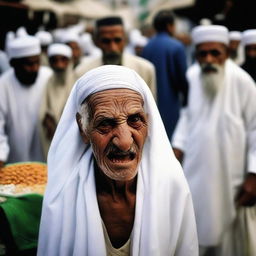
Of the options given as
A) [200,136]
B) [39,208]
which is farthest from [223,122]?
[39,208]

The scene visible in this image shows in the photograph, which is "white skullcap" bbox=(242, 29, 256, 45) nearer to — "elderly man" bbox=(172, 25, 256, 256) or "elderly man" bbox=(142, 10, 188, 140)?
"elderly man" bbox=(142, 10, 188, 140)

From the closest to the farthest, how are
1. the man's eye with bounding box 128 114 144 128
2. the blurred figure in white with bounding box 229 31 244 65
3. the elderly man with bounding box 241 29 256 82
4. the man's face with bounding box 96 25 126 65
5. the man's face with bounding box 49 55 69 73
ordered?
the man's eye with bounding box 128 114 144 128, the man's face with bounding box 96 25 126 65, the elderly man with bounding box 241 29 256 82, the man's face with bounding box 49 55 69 73, the blurred figure in white with bounding box 229 31 244 65

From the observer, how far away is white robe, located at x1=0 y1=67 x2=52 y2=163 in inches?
201

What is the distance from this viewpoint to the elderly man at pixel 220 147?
3.83 m

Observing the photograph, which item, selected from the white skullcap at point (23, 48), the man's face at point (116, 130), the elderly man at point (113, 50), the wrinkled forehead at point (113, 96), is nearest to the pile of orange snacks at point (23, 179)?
the man's face at point (116, 130)

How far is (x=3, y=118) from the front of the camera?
4.84 metres

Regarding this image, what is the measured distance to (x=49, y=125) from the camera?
16.5 feet

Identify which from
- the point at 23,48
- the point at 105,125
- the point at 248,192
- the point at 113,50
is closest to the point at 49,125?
the point at 23,48

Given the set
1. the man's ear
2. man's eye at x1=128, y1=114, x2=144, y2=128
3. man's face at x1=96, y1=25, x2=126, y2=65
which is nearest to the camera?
man's eye at x1=128, y1=114, x2=144, y2=128

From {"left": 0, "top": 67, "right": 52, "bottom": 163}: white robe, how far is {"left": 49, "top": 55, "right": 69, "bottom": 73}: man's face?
1.87 feet

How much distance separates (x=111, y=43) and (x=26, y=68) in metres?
1.16

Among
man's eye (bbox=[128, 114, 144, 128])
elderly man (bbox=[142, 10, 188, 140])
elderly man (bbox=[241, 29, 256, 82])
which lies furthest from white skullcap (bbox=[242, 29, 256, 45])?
man's eye (bbox=[128, 114, 144, 128])

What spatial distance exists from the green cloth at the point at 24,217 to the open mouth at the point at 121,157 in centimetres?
83

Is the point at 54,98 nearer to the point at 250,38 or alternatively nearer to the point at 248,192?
the point at 248,192
